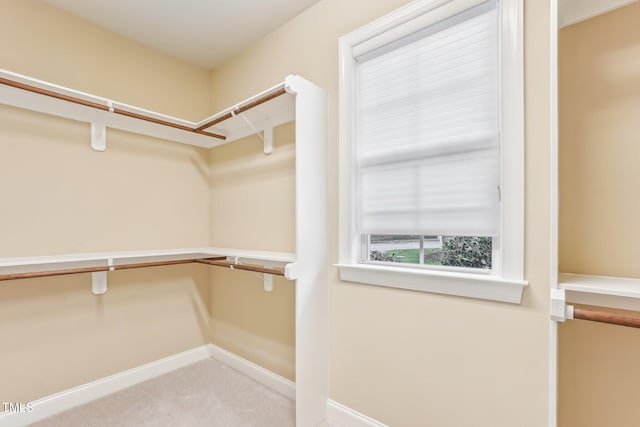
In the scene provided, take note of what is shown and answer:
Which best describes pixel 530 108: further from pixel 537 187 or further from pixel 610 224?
pixel 610 224

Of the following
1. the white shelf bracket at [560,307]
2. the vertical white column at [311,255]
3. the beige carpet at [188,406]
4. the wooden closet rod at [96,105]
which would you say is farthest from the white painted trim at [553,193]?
the wooden closet rod at [96,105]

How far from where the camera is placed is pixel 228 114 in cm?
198

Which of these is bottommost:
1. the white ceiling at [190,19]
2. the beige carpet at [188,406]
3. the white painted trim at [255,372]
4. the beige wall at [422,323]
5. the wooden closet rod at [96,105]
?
the beige carpet at [188,406]

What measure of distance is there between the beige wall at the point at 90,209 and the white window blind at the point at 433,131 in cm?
159

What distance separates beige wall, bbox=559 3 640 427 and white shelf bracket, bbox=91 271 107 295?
250 cm

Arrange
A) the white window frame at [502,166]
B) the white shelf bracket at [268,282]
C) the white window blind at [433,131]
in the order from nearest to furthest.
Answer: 1. the white window frame at [502,166]
2. the white window blind at [433,131]
3. the white shelf bracket at [268,282]

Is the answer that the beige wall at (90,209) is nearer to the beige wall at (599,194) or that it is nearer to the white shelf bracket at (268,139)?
the white shelf bracket at (268,139)

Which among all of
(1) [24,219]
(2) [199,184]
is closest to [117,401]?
(1) [24,219]

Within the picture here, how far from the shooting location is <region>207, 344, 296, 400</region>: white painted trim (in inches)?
79.7

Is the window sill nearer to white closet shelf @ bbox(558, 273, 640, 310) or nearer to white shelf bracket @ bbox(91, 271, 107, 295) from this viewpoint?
white closet shelf @ bbox(558, 273, 640, 310)

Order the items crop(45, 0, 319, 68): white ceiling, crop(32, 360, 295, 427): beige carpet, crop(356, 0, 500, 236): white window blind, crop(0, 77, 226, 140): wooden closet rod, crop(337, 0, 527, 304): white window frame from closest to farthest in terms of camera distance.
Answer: crop(337, 0, 527, 304): white window frame → crop(356, 0, 500, 236): white window blind → crop(0, 77, 226, 140): wooden closet rod → crop(32, 360, 295, 427): beige carpet → crop(45, 0, 319, 68): white ceiling

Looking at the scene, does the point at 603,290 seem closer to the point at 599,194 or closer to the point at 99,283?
the point at 599,194

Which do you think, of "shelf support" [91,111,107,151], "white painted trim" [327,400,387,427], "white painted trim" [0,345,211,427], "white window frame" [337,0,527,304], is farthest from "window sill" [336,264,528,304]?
"shelf support" [91,111,107,151]

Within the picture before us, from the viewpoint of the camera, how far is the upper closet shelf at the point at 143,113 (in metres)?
1.66
